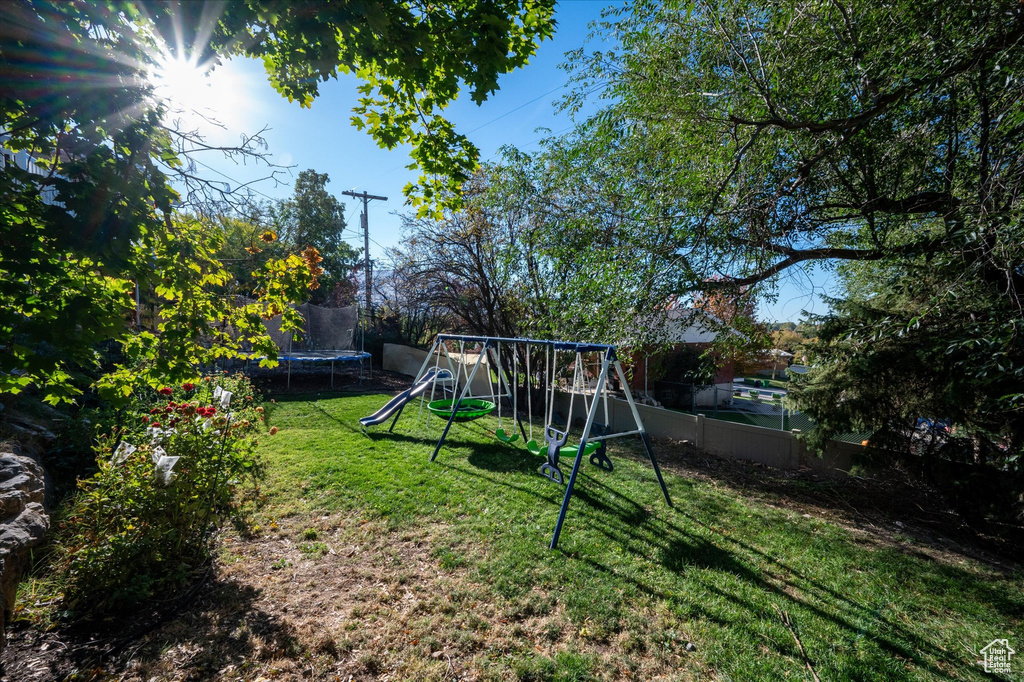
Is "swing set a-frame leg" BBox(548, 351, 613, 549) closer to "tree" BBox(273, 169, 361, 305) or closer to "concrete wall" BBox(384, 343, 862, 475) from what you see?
"concrete wall" BBox(384, 343, 862, 475)

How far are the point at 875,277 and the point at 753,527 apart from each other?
414 centimetres

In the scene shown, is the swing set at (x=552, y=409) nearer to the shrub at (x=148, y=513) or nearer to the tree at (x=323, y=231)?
the shrub at (x=148, y=513)

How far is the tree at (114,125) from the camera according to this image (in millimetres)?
1640

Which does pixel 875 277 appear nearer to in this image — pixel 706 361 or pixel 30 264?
pixel 706 361

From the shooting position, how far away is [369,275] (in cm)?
1595

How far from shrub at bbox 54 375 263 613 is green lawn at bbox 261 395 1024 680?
1.00 metres

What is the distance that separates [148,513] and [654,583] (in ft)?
12.4

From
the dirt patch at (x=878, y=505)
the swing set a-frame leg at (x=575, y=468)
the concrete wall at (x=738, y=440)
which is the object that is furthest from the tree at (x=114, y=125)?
the dirt patch at (x=878, y=505)

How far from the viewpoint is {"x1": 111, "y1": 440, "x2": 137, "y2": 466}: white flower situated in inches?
133

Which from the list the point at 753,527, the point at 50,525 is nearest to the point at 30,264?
the point at 50,525

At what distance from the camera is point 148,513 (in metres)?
2.95

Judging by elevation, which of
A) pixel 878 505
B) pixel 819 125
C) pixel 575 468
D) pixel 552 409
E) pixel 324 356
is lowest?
pixel 878 505

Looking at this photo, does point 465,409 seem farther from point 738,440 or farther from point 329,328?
point 329,328

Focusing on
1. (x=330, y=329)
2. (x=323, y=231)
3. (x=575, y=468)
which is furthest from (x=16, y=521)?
(x=323, y=231)
